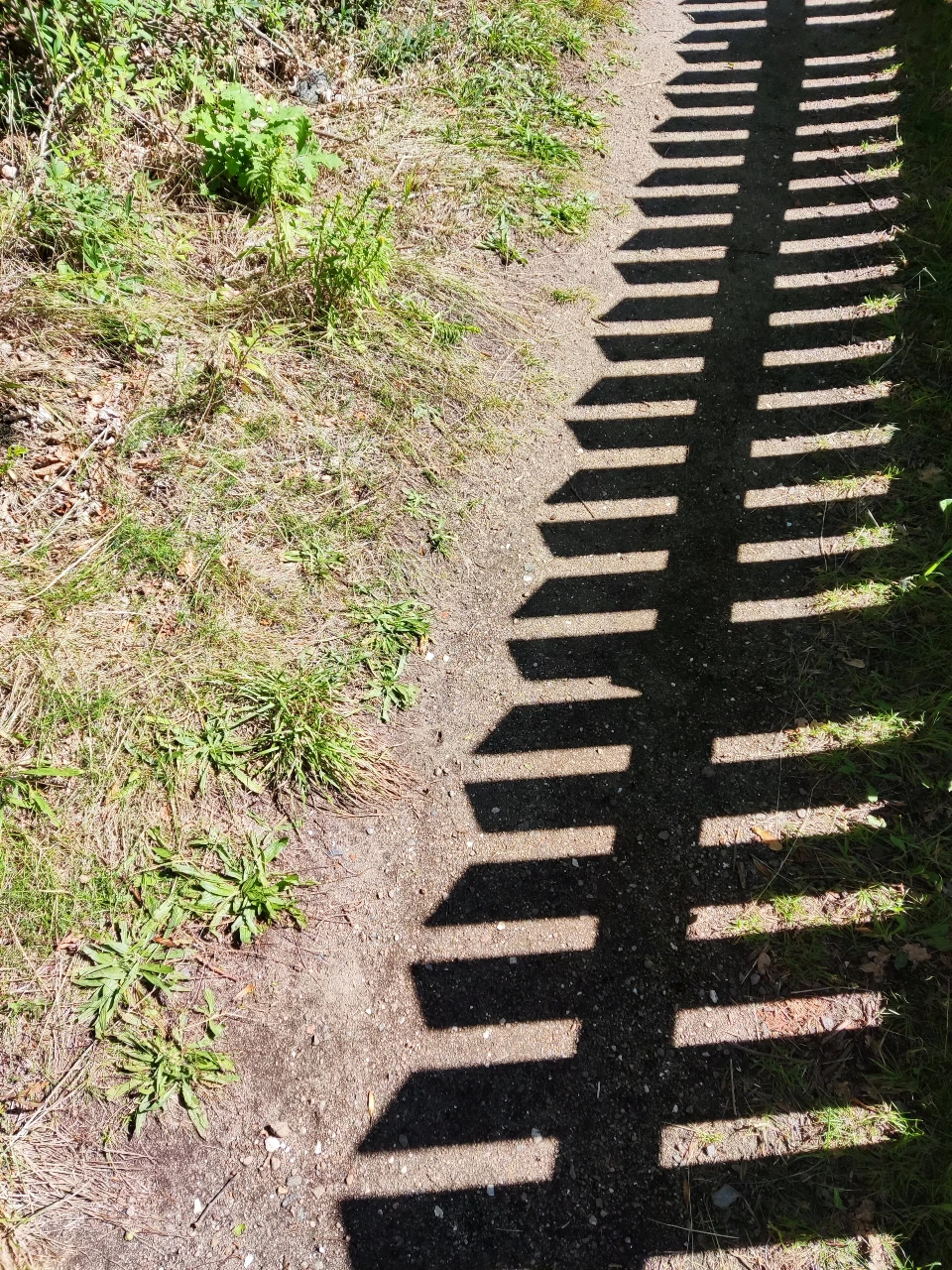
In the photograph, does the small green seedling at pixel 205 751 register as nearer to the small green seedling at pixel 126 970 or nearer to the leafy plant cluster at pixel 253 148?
the small green seedling at pixel 126 970

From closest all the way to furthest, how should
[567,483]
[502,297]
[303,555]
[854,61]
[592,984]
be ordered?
1. [592,984]
2. [303,555]
3. [567,483]
4. [502,297]
5. [854,61]

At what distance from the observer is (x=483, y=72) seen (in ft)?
16.6

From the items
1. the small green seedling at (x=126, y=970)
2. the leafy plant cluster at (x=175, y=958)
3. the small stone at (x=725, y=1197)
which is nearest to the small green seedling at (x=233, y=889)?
the leafy plant cluster at (x=175, y=958)

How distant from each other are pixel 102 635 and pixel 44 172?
7.89 ft

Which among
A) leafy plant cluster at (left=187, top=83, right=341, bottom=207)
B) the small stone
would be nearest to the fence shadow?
the small stone

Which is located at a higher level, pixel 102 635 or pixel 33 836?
pixel 102 635

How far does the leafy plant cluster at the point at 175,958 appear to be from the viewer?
2.18 metres

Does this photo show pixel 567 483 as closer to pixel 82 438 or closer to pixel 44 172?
pixel 82 438

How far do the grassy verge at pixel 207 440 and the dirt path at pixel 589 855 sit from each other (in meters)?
0.25

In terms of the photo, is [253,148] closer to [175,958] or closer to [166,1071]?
[175,958]

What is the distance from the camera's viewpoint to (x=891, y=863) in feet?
8.30

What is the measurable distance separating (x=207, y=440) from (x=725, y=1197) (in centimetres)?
321

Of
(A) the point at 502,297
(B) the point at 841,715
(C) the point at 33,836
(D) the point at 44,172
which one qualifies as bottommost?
(B) the point at 841,715

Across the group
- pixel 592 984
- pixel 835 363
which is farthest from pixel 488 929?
pixel 835 363
